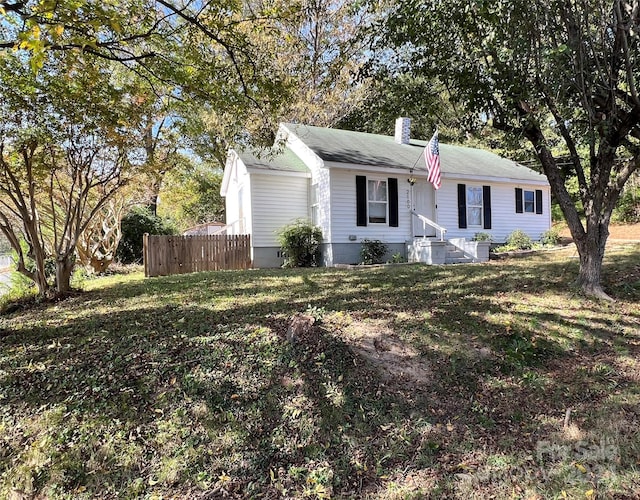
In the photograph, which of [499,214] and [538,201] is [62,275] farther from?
[538,201]

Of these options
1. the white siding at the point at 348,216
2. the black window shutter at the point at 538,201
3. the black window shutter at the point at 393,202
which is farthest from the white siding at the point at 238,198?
the black window shutter at the point at 538,201

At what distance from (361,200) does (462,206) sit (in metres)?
4.12

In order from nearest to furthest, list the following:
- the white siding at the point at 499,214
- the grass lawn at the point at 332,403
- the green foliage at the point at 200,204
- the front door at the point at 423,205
A: the grass lawn at the point at 332,403, the front door at the point at 423,205, the white siding at the point at 499,214, the green foliage at the point at 200,204

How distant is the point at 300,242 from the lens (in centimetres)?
1223

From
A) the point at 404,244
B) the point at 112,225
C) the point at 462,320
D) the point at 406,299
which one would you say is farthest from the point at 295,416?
the point at 112,225

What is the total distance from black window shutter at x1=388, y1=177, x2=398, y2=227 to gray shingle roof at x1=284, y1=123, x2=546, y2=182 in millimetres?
538

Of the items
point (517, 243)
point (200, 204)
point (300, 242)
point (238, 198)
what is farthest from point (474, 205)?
point (200, 204)

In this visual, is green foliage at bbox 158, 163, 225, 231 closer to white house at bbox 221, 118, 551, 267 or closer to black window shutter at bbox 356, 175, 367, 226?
white house at bbox 221, 118, 551, 267

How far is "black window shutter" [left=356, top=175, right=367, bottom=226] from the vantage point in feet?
41.2

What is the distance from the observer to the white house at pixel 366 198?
12.3 metres

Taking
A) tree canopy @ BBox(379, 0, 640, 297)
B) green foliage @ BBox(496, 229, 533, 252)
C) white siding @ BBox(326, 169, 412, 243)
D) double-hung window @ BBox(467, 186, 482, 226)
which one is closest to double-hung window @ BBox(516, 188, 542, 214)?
green foliage @ BBox(496, 229, 533, 252)

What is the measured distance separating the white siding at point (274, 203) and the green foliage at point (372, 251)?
240 cm

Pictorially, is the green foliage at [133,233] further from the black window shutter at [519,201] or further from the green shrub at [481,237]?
the black window shutter at [519,201]

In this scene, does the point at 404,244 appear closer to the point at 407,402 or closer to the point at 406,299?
the point at 406,299
